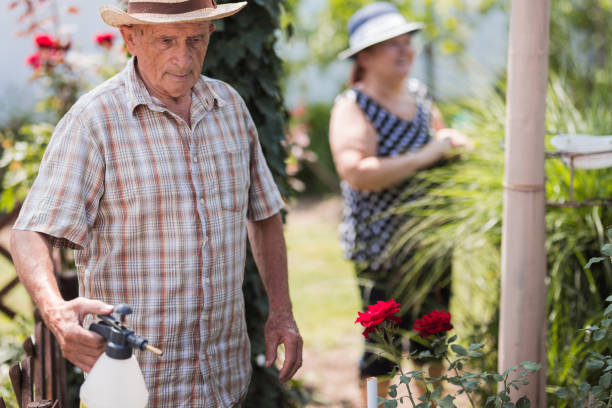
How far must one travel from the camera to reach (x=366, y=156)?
3094 millimetres

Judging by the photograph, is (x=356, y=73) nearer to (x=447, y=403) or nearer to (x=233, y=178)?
(x=233, y=178)

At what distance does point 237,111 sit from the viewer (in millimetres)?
2072

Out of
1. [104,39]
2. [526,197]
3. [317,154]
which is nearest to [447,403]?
[526,197]

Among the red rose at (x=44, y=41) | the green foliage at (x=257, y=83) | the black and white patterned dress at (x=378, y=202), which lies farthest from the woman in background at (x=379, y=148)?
the red rose at (x=44, y=41)

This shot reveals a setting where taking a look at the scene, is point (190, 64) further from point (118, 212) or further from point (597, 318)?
point (597, 318)

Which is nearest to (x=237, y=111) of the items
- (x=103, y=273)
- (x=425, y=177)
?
(x=103, y=273)

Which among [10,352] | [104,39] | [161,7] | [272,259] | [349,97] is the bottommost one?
[10,352]

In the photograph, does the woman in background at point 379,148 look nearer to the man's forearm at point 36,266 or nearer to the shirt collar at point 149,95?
the shirt collar at point 149,95

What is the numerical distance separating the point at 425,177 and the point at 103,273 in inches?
68.4

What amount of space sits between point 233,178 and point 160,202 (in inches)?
9.6

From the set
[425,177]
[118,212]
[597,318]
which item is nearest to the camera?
[118,212]

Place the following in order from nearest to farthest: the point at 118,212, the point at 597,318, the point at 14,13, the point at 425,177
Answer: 1. the point at 118,212
2. the point at 597,318
3. the point at 425,177
4. the point at 14,13

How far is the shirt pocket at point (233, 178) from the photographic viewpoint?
6.38 ft

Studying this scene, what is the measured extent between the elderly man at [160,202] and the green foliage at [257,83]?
633 mm
